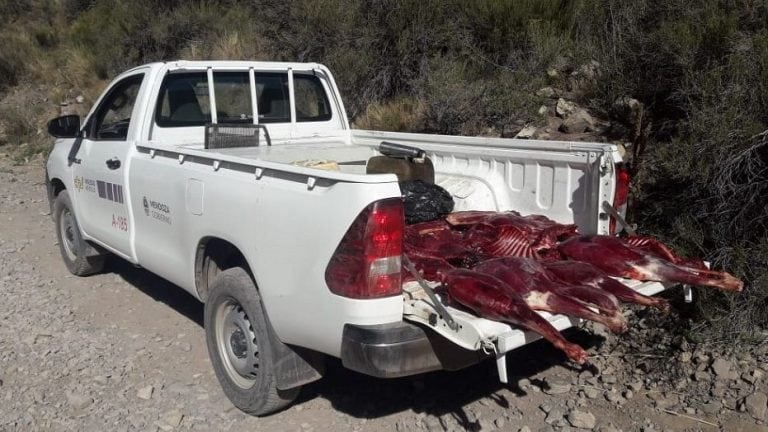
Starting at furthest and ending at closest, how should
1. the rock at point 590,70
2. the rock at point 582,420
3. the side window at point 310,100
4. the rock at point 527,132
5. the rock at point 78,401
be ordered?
1. the rock at point 590,70
2. the rock at point 527,132
3. the side window at point 310,100
4. the rock at point 78,401
5. the rock at point 582,420

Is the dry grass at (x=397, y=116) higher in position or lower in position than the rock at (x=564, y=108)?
lower

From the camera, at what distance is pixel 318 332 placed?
336 cm

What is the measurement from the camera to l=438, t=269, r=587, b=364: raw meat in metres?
3.02

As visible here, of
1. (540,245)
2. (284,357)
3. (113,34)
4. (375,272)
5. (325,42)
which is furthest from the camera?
(113,34)

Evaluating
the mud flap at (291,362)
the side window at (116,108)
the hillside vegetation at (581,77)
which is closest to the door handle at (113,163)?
the side window at (116,108)

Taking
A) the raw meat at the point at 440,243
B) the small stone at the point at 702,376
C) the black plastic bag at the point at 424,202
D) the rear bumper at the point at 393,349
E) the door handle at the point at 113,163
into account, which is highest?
the door handle at the point at 113,163

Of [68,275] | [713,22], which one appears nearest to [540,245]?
[713,22]

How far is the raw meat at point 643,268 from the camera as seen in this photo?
3.68 m

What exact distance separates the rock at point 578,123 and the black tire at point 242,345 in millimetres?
5112

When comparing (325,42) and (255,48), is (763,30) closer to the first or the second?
(325,42)

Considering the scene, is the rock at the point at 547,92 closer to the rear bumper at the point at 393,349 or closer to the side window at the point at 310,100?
the side window at the point at 310,100

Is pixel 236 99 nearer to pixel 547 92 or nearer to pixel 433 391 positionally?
pixel 433 391

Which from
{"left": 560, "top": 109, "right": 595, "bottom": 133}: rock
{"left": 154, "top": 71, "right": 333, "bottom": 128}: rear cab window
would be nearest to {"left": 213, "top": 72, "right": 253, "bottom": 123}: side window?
{"left": 154, "top": 71, "right": 333, "bottom": 128}: rear cab window

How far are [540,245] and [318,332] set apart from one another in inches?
58.3
